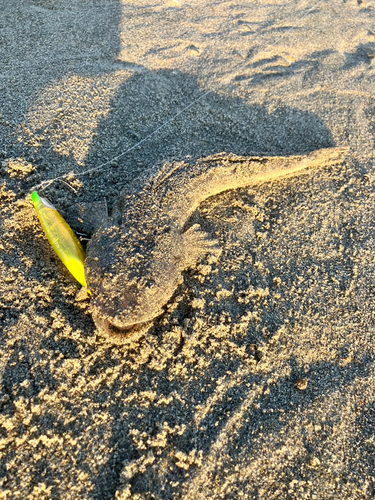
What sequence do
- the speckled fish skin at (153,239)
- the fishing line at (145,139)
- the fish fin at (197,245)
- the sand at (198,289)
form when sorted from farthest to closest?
the fishing line at (145,139) < the fish fin at (197,245) < the speckled fish skin at (153,239) < the sand at (198,289)

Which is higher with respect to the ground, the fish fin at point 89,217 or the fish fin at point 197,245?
the fish fin at point 89,217

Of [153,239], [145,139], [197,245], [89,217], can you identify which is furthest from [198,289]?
[145,139]

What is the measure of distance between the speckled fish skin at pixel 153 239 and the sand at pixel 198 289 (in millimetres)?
164

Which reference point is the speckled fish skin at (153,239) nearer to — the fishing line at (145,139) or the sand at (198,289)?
the sand at (198,289)

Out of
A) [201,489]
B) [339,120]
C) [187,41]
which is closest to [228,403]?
[201,489]

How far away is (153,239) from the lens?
2533mm

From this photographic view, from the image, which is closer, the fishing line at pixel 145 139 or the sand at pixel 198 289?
the sand at pixel 198 289

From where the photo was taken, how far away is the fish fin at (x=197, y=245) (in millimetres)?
2742

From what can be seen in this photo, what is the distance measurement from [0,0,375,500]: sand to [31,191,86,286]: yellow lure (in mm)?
123

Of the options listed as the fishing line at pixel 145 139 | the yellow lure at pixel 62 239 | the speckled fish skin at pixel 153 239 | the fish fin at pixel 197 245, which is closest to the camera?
the speckled fish skin at pixel 153 239

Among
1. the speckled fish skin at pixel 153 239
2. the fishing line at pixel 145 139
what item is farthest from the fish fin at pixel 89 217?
the fishing line at pixel 145 139

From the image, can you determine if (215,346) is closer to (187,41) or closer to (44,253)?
(44,253)

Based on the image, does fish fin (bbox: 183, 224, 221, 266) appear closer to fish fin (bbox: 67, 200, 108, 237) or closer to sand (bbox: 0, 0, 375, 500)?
sand (bbox: 0, 0, 375, 500)

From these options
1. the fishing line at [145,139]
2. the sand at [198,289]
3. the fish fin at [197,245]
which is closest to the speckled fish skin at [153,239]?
the fish fin at [197,245]
